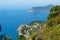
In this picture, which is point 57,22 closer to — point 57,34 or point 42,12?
point 57,34

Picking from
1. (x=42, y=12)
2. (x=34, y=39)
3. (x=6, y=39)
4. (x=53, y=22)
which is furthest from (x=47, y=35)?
(x=42, y=12)

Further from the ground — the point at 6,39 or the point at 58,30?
the point at 58,30

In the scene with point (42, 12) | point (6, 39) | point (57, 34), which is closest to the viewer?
point (57, 34)

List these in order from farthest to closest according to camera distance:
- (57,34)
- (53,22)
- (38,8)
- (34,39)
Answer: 1. (38,8)
2. (53,22)
3. (34,39)
4. (57,34)

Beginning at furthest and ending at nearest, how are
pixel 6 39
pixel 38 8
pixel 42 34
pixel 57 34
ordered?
pixel 38 8
pixel 6 39
pixel 42 34
pixel 57 34

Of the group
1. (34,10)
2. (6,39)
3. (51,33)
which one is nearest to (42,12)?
(34,10)

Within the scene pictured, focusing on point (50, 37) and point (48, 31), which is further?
point (48, 31)

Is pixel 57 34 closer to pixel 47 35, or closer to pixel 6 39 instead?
pixel 47 35

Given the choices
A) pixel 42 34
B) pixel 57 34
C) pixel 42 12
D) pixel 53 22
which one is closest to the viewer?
pixel 57 34

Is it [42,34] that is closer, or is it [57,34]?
[57,34]
